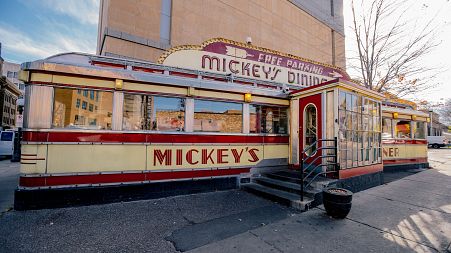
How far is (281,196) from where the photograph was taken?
5.63 meters

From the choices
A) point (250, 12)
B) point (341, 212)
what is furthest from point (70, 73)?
point (250, 12)

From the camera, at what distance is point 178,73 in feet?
21.4

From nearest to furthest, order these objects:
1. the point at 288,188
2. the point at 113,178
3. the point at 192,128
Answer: the point at 113,178
the point at 288,188
the point at 192,128

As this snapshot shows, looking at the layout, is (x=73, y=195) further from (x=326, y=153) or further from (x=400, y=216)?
(x=400, y=216)

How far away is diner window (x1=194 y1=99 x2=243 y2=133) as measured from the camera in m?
6.64

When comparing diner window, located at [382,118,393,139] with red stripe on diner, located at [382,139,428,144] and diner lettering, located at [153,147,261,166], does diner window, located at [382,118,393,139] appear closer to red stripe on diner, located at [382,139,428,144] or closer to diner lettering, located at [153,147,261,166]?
red stripe on diner, located at [382,139,428,144]

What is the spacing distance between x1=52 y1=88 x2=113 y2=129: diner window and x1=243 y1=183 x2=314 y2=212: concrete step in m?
4.51

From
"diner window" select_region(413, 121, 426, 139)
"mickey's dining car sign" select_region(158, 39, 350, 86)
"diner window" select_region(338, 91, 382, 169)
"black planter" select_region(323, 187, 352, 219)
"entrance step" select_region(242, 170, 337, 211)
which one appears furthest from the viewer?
"diner window" select_region(413, 121, 426, 139)

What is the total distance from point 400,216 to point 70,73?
333 inches

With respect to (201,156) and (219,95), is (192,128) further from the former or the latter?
(219,95)

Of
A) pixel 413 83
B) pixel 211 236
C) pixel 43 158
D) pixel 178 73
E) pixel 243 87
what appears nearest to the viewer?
pixel 211 236

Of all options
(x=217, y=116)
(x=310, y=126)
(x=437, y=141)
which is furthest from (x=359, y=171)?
(x=437, y=141)

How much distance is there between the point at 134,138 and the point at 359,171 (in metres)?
6.92

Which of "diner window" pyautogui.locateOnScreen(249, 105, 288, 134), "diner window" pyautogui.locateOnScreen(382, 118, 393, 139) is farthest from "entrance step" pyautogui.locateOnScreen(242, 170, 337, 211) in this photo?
"diner window" pyautogui.locateOnScreen(382, 118, 393, 139)
